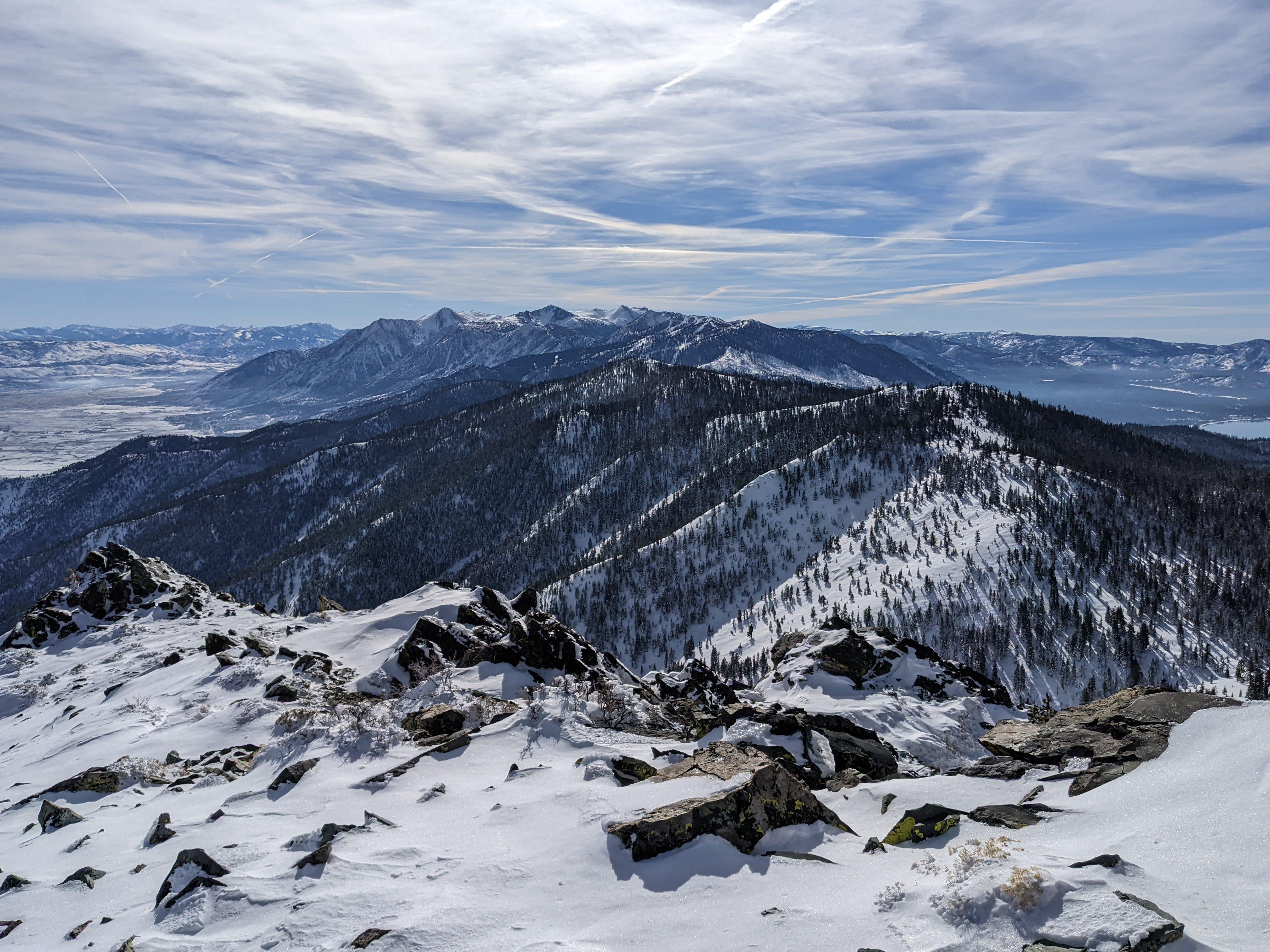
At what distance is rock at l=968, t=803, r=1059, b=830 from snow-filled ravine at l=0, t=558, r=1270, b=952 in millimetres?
353

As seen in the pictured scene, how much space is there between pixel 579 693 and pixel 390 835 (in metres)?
10.5

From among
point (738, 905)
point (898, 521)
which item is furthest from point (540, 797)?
point (898, 521)

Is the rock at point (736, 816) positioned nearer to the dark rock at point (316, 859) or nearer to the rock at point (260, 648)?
the dark rock at point (316, 859)

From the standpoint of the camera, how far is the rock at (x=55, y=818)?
1906 cm

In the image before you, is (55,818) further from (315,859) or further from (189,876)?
(315,859)

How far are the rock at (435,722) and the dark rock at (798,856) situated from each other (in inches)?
553

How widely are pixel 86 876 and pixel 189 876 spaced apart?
4286mm

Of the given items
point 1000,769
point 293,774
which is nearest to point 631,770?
point 1000,769

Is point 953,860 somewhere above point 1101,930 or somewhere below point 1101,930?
below

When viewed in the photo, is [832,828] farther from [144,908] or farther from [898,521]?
[898,521]

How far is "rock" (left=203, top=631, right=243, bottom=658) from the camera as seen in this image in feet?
124

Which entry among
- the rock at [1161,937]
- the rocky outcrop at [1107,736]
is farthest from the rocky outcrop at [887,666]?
the rock at [1161,937]

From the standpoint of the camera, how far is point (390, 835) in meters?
15.1

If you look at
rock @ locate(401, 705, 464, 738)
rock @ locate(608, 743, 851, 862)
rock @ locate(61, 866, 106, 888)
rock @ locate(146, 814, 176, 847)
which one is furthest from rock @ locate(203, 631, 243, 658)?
rock @ locate(608, 743, 851, 862)
